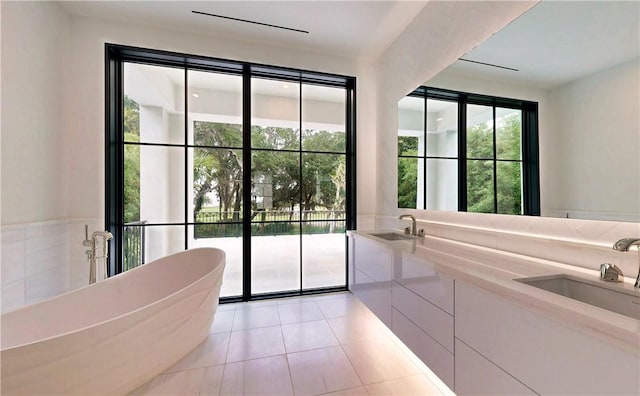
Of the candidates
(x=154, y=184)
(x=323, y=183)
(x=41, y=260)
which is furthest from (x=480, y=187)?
(x=41, y=260)

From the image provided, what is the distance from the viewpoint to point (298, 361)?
171 centimetres

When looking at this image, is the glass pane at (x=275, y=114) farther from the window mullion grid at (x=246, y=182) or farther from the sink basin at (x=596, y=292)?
the sink basin at (x=596, y=292)

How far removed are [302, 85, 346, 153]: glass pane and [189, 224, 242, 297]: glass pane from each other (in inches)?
52.3

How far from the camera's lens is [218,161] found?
8.81 ft

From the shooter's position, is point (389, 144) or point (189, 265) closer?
point (189, 265)

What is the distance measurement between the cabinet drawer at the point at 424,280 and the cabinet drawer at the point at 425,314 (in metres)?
0.03

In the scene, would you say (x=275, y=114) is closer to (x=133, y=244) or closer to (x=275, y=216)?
(x=275, y=216)

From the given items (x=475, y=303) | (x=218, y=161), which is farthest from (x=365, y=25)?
(x=475, y=303)

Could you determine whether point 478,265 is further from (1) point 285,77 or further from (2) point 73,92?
(2) point 73,92

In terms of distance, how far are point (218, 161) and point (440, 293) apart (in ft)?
8.09

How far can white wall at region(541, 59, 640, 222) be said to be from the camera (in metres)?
0.96

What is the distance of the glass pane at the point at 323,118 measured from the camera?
2947mm

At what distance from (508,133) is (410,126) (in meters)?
1.02

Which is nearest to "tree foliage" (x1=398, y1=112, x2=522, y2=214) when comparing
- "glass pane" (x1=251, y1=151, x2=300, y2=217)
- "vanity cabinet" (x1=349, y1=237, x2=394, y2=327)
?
"vanity cabinet" (x1=349, y1=237, x2=394, y2=327)
